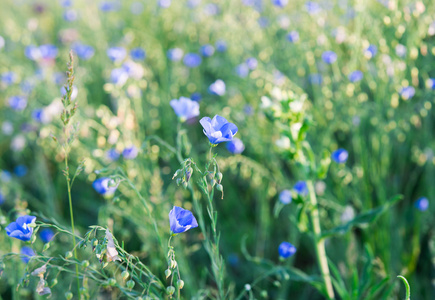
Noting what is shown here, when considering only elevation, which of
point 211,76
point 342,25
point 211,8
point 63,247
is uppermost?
point 342,25

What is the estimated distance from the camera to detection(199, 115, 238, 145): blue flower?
1058mm

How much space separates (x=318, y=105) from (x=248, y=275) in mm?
966

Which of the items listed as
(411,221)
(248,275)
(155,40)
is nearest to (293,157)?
(248,275)

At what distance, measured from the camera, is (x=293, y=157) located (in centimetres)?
147

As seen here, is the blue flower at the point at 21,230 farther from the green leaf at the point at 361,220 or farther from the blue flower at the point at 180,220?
the green leaf at the point at 361,220

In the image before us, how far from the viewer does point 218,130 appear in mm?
1130

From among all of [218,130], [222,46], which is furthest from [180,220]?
[222,46]

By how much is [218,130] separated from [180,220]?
26 cm

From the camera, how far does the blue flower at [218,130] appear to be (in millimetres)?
1058

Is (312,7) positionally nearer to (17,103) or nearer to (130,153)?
(130,153)

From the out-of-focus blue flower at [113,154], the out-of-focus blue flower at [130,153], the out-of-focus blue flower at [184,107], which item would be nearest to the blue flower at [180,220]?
the out-of-focus blue flower at [184,107]

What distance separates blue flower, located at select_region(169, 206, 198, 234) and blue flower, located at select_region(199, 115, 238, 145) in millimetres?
195

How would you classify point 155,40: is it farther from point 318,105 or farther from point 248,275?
point 248,275

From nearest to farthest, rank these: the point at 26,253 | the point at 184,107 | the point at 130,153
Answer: the point at 184,107 → the point at 26,253 → the point at 130,153
